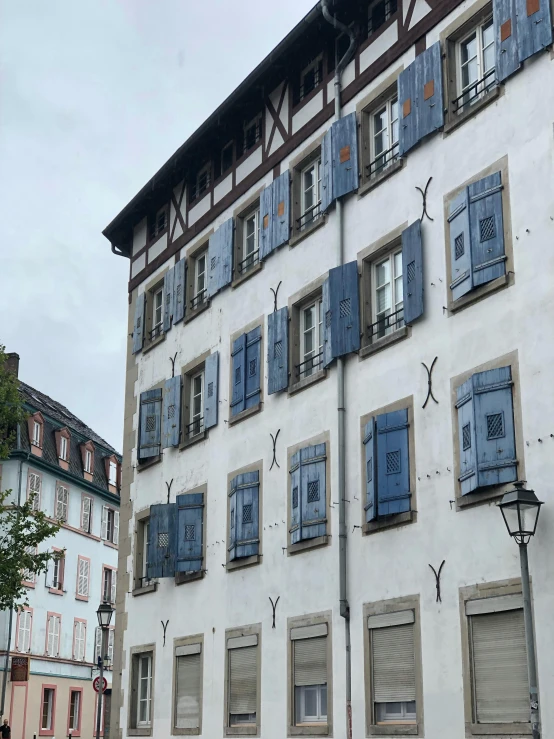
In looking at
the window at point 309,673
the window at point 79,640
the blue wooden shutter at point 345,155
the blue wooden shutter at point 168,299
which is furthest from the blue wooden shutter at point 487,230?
the window at point 79,640

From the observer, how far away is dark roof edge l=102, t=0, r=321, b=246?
20186 mm

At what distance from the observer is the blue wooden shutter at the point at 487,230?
14828mm

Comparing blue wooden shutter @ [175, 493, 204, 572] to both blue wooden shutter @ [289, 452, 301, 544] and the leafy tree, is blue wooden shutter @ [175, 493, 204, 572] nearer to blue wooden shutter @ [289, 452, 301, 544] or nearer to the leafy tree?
blue wooden shutter @ [289, 452, 301, 544]

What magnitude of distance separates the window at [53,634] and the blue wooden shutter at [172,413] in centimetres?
2566

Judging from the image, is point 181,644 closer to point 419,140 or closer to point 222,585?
point 222,585

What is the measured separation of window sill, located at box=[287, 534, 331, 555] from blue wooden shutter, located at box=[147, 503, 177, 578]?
4.35 m

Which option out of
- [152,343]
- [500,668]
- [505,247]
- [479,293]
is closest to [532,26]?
[505,247]

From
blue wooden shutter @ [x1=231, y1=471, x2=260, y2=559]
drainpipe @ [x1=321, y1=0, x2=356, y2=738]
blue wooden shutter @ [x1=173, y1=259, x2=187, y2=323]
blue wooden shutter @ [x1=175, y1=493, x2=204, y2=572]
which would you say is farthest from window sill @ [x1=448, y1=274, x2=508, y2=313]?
blue wooden shutter @ [x1=173, y1=259, x2=187, y2=323]

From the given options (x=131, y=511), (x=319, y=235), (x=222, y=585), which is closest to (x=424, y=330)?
(x=319, y=235)

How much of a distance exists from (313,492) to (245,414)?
3.15 metres

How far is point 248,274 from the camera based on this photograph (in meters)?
21.6

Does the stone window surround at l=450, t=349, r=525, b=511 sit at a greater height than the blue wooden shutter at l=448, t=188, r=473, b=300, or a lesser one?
lesser

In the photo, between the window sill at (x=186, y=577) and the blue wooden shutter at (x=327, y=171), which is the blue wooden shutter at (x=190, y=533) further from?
the blue wooden shutter at (x=327, y=171)

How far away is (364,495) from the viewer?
55.4 feet
